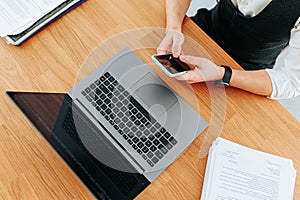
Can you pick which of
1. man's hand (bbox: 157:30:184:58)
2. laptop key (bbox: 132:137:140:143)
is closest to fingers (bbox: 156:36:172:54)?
man's hand (bbox: 157:30:184:58)

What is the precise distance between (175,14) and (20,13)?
42cm

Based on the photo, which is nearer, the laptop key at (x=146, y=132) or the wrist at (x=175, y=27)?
the laptop key at (x=146, y=132)

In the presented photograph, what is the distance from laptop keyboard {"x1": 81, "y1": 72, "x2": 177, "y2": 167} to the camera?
31.9 inches

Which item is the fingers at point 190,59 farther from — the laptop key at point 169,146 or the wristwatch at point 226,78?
the laptop key at point 169,146

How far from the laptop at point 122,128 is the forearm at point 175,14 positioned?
14 cm

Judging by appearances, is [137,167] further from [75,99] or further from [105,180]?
[75,99]

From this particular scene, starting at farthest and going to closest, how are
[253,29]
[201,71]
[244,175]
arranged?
[253,29]
[201,71]
[244,175]

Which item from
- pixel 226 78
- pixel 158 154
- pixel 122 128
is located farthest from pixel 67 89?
pixel 226 78

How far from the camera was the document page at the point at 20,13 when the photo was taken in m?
0.92

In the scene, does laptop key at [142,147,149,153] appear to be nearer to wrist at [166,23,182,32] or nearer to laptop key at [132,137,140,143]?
laptop key at [132,137,140,143]

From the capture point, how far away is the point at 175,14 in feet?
3.14

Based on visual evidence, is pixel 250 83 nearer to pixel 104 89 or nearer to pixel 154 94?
pixel 154 94

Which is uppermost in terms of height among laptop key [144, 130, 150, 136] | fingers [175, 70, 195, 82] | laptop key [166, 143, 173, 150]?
fingers [175, 70, 195, 82]

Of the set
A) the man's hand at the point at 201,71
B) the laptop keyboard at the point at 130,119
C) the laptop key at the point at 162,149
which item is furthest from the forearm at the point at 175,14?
the laptop key at the point at 162,149
